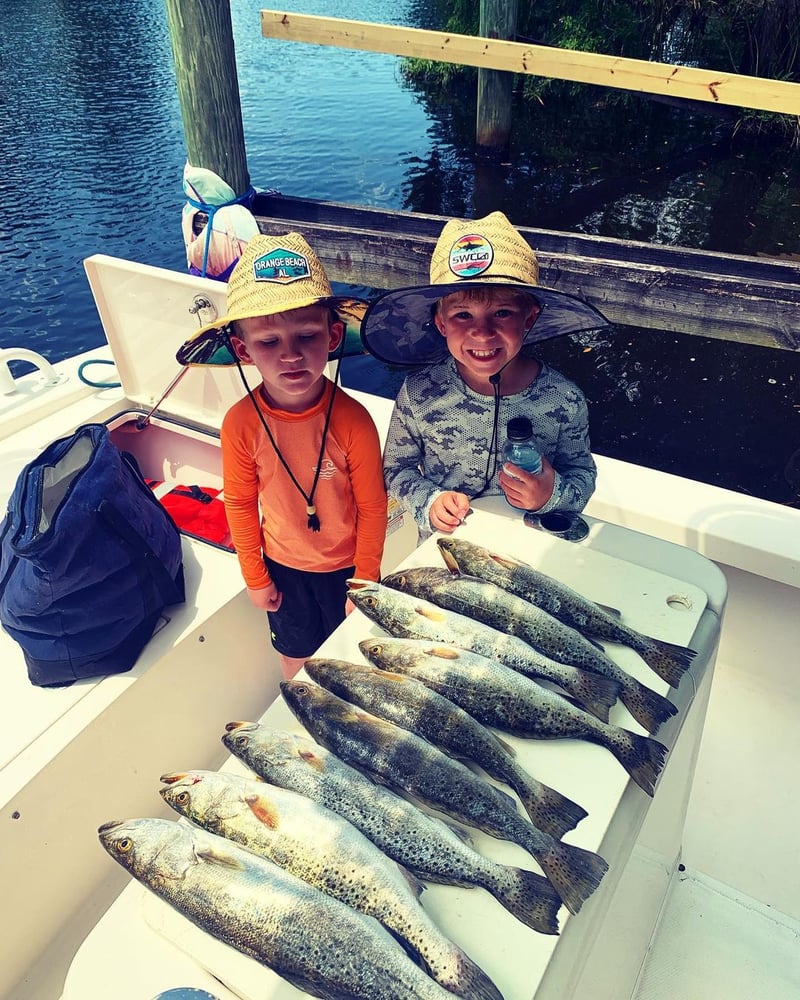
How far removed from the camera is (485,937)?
3.95ft

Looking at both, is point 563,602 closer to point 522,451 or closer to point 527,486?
point 527,486

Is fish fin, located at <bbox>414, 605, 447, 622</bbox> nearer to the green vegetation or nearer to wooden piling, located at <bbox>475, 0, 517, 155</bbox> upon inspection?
wooden piling, located at <bbox>475, 0, 517, 155</bbox>

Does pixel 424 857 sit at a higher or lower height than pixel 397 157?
higher

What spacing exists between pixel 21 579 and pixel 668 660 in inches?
88.6

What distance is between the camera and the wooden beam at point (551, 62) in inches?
199

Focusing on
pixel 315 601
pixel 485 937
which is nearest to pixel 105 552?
pixel 315 601

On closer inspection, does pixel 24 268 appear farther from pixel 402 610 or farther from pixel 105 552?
pixel 402 610

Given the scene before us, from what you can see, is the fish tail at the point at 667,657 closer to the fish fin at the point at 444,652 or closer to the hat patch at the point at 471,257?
the fish fin at the point at 444,652

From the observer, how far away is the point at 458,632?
181 cm

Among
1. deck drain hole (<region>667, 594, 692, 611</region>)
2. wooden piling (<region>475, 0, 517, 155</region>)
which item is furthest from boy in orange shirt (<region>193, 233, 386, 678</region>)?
wooden piling (<region>475, 0, 517, 155</region>)

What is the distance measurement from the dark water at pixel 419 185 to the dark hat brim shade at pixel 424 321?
17.4 ft

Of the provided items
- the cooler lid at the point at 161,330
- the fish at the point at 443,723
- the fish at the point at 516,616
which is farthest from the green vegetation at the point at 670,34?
the fish at the point at 443,723

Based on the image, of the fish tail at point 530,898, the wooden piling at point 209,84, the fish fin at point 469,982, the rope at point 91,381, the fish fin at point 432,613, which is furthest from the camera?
the wooden piling at point 209,84

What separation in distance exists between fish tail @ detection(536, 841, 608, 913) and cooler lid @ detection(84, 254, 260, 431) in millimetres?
2823
